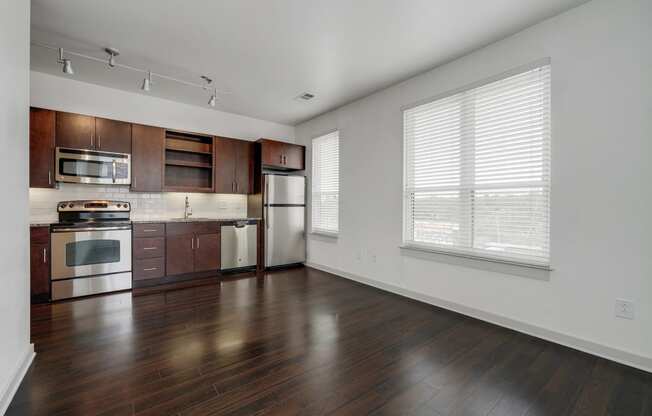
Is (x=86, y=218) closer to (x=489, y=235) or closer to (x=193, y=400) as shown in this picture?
(x=193, y=400)

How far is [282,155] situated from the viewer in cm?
525

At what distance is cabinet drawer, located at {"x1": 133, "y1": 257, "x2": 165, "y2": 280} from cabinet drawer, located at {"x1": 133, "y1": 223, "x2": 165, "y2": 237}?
0.35m

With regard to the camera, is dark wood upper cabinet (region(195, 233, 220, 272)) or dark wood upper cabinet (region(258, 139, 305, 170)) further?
dark wood upper cabinet (region(258, 139, 305, 170))

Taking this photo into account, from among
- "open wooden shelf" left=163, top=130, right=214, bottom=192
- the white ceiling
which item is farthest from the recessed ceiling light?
"open wooden shelf" left=163, top=130, right=214, bottom=192

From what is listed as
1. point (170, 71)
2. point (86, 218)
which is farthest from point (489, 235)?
point (86, 218)

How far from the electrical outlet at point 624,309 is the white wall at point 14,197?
3989 mm

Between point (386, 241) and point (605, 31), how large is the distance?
9.28ft

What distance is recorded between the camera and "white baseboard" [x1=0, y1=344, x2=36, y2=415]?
5.13 feet

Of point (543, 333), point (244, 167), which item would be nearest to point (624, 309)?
point (543, 333)

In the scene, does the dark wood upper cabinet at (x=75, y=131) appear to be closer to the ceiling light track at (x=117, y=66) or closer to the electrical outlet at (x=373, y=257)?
the ceiling light track at (x=117, y=66)

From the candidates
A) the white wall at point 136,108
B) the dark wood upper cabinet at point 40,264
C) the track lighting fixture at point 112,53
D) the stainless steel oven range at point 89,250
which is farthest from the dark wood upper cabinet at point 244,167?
the dark wood upper cabinet at point 40,264

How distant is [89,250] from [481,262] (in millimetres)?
4580

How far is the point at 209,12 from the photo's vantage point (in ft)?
8.00

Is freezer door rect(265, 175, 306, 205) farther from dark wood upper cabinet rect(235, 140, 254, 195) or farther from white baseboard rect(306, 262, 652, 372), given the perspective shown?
white baseboard rect(306, 262, 652, 372)
